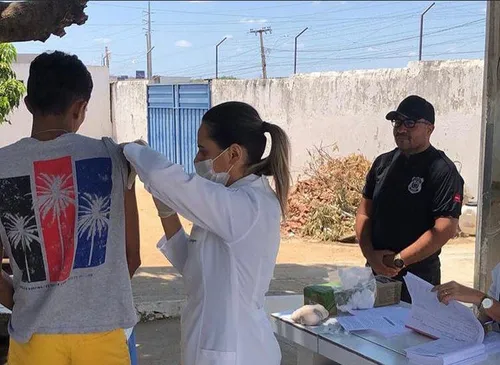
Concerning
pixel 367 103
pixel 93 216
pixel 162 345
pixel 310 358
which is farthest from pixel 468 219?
pixel 93 216

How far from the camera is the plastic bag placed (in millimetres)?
2463

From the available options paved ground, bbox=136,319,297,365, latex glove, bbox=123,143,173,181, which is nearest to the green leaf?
paved ground, bbox=136,319,297,365

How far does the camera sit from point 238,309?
1.63 metres

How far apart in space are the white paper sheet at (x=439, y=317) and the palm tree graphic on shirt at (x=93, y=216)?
3.61 ft

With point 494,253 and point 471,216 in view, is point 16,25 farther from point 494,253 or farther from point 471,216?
point 471,216

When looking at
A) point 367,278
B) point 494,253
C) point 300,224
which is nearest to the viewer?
point 367,278

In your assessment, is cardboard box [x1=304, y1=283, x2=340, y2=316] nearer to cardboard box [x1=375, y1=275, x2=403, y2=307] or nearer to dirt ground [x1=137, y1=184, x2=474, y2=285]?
cardboard box [x1=375, y1=275, x2=403, y2=307]

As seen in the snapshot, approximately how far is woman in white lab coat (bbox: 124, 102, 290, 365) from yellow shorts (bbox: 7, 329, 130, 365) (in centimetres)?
23

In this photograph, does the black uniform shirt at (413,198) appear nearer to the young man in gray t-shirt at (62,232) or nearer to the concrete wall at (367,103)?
the young man in gray t-shirt at (62,232)

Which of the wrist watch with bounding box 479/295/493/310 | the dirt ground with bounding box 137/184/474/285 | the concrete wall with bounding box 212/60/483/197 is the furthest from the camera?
the concrete wall with bounding box 212/60/483/197

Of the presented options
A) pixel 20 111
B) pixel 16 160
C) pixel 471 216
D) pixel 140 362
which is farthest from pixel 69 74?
pixel 20 111

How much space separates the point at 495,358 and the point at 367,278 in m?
0.65

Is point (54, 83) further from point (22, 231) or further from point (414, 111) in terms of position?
point (414, 111)

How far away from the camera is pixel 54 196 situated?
60.6 inches
